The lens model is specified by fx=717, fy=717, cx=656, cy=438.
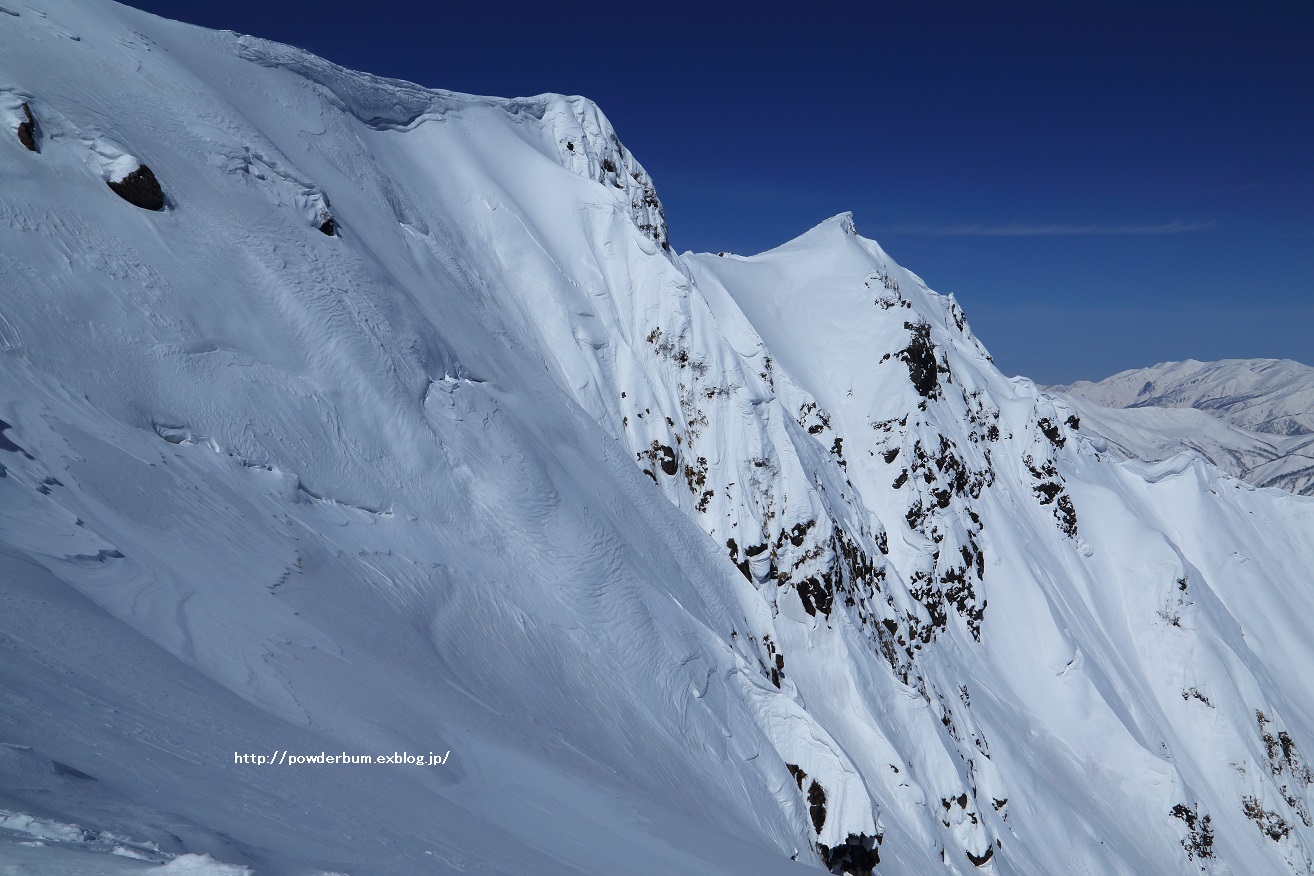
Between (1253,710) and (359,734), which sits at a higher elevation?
(1253,710)

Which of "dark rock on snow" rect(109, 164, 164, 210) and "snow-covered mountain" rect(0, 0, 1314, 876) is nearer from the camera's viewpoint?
"snow-covered mountain" rect(0, 0, 1314, 876)

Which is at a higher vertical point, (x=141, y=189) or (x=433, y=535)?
(x=141, y=189)

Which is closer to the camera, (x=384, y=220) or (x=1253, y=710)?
(x=384, y=220)

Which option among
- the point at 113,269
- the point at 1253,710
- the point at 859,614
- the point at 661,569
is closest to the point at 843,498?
the point at 859,614

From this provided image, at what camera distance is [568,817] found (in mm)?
8383

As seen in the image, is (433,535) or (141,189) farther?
(433,535)

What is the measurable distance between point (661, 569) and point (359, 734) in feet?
44.2

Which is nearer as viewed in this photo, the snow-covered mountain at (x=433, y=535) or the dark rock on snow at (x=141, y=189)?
the snow-covered mountain at (x=433, y=535)

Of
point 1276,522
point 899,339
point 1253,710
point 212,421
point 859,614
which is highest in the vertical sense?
point 1276,522

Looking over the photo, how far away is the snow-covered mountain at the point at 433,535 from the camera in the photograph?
595 centimetres

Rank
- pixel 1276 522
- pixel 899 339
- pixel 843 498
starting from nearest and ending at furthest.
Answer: pixel 843 498, pixel 899 339, pixel 1276 522

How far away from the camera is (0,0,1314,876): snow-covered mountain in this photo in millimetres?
5949

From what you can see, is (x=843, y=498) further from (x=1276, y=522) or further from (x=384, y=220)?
(x=1276, y=522)

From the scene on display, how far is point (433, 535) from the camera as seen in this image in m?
13.7
